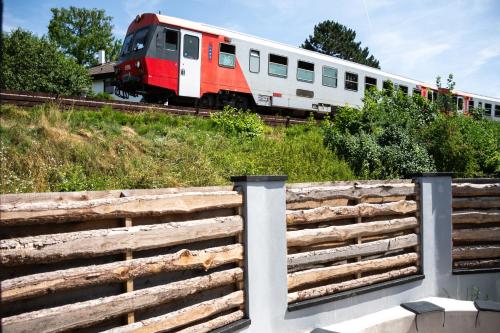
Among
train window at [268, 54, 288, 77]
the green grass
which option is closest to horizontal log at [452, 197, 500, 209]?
the green grass

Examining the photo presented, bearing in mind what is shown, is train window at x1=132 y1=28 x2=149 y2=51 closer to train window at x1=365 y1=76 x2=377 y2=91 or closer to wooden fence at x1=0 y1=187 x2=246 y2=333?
train window at x1=365 y1=76 x2=377 y2=91

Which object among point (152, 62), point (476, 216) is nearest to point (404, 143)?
point (476, 216)

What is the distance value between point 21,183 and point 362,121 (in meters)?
8.40

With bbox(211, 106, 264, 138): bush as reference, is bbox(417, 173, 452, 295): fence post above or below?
below

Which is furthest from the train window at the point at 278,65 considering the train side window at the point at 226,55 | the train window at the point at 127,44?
the train window at the point at 127,44

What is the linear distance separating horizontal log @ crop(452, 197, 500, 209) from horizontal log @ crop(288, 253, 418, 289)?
3.53 ft

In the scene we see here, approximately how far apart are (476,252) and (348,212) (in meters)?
2.54

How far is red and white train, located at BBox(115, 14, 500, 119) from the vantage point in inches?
528

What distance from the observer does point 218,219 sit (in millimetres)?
3764

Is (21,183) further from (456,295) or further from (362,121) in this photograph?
(362,121)

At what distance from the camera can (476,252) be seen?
20.3ft

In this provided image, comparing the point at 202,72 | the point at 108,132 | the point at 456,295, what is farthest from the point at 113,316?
the point at 202,72

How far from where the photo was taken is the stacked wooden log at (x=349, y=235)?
4.57 metres

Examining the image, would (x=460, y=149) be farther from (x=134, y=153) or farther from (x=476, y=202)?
(x=134, y=153)
